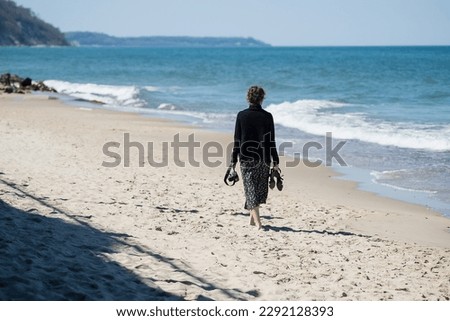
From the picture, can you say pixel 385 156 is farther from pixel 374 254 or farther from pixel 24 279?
pixel 24 279

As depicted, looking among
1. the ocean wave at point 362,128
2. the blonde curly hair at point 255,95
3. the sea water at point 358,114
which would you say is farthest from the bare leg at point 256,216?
the ocean wave at point 362,128

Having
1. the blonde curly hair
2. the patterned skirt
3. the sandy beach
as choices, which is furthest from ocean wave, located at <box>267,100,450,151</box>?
the blonde curly hair

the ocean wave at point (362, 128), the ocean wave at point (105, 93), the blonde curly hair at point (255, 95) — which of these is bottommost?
the ocean wave at point (362, 128)

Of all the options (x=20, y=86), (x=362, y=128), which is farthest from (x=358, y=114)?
(x=20, y=86)

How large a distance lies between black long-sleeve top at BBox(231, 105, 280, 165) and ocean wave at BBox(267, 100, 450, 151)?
416 inches

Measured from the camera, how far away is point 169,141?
1772 cm

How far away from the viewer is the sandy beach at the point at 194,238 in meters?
6.05

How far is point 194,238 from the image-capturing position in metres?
7.99

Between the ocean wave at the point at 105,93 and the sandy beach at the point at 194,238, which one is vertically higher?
the ocean wave at the point at 105,93

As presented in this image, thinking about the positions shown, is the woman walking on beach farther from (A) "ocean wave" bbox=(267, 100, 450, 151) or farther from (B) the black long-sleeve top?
(A) "ocean wave" bbox=(267, 100, 450, 151)

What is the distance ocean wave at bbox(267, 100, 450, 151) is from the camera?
18469mm

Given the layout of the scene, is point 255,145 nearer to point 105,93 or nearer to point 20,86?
point 20,86

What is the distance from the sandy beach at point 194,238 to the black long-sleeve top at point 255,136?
100 centimetres

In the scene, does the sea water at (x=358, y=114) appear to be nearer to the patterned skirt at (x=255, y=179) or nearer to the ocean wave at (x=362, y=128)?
the ocean wave at (x=362, y=128)
